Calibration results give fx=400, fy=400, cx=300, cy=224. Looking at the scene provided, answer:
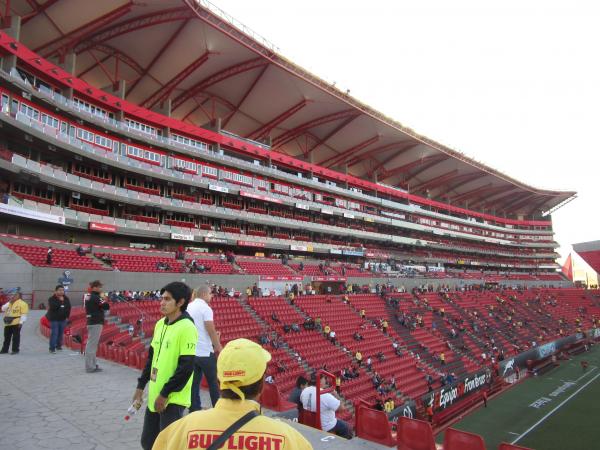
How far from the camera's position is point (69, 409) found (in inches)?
249

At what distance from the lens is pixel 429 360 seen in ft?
92.4

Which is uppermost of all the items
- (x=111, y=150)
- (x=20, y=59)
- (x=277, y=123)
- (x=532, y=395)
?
(x=277, y=123)

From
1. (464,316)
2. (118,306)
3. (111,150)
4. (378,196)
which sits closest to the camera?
(118,306)

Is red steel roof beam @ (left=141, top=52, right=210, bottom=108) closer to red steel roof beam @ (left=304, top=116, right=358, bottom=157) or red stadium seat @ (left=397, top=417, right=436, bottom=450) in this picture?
red steel roof beam @ (left=304, top=116, right=358, bottom=157)

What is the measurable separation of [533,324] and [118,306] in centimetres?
4246

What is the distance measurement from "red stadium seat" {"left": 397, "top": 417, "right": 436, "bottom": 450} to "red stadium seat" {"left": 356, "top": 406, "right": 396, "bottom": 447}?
184 mm

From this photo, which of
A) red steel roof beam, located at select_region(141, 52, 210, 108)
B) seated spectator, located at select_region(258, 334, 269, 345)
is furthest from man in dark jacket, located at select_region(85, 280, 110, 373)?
red steel roof beam, located at select_region(141, 52, 210, 108)

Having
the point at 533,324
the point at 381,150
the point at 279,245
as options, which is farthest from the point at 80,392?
the point at 381,150

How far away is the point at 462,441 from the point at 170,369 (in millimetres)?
3842

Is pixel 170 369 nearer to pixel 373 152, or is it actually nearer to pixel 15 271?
pixel 15 271

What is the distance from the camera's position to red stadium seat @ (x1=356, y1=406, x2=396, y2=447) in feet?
18.9

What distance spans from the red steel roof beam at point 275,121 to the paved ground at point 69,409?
39.0 meters

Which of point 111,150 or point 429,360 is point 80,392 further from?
point 111,150

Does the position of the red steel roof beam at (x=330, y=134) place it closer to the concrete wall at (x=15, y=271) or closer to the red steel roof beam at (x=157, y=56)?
the red steel roof beam at (x=157, y=56)
